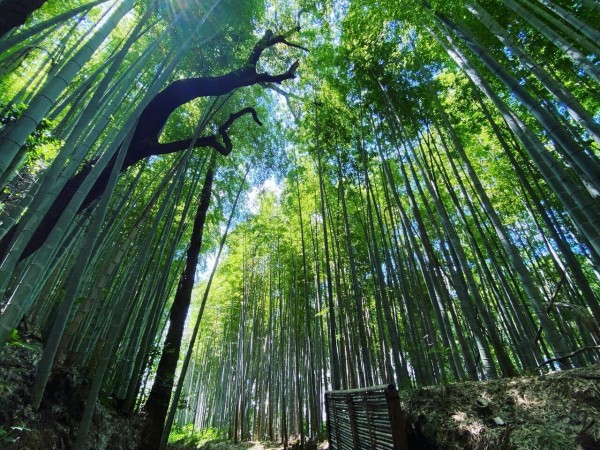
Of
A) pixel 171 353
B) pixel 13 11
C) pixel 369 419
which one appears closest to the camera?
pixel 13 11

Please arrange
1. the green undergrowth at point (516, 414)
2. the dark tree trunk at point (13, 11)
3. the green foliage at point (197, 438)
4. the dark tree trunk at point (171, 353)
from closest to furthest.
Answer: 1. the dark tree trunk at point (13, 11)
2. the green undergrowth at point (516, 414)
3. the dark tree trunk at point (171, 353)
4. the green foliage at point (197, 438)

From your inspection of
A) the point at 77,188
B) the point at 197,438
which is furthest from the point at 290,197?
the point at 197,438

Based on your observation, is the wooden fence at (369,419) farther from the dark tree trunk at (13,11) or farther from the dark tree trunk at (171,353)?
the dark tree trunk at (13,11)

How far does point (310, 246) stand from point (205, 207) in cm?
296

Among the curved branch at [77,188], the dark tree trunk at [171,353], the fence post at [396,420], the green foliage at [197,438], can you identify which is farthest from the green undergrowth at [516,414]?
the green foliage at [197,438]

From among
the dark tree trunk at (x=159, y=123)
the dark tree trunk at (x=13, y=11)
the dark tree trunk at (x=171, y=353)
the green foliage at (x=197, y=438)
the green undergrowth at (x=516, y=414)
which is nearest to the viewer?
the dark tree trunk at (x=13, y=11)

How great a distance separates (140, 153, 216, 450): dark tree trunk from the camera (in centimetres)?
378

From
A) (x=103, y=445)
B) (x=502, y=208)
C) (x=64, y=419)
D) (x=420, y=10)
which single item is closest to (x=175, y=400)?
(x=103, y=445)

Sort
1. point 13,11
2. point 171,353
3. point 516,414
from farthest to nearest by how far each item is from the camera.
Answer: point 171,353, point 516,414, point 13,11

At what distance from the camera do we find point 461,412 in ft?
6.41

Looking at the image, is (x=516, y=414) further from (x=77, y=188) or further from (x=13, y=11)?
(x=77, y=188)

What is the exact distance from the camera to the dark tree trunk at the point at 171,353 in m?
3.78

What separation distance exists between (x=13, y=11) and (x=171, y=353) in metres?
4.02

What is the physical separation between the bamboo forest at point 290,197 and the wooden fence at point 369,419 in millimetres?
21
